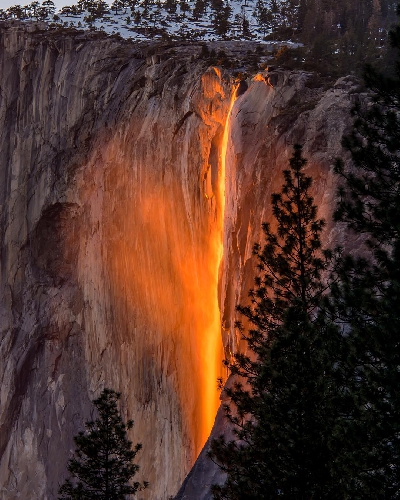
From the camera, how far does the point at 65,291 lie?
1377 inches

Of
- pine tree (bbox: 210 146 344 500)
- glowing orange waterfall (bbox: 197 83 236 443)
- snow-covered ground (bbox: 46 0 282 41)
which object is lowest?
pine tree (bbox: 210 146 344 500)

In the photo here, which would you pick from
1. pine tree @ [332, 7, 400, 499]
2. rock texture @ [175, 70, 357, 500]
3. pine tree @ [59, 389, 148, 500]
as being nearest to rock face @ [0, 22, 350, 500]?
rock texture @ [175, 70, 357, 500]

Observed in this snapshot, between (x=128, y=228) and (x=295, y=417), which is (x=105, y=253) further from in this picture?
(x=295, y=417)

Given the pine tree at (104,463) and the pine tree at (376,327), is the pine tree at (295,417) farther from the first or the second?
the pine tree at (104,463)

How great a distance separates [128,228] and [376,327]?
901 inches

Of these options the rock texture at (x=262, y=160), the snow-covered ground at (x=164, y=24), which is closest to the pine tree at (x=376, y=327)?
the rock texture at (x=262, y=160)

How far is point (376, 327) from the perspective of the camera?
9.63m

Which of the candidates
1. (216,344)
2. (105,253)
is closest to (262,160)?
(216,344)

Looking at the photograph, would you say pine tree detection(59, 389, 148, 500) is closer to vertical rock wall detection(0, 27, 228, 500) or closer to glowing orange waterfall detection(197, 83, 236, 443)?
glowing orange waterfall detection(197, 83, 236, 443)

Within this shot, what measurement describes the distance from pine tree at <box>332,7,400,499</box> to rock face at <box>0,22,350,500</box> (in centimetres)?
701

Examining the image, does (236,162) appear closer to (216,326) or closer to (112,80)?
(216,326)

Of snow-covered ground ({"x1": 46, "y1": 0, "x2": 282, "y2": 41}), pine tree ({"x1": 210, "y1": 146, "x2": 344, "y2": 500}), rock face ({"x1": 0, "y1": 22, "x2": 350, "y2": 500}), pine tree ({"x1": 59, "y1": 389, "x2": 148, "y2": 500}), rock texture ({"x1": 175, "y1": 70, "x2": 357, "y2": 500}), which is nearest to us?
pine tree ({"x1": 210, "y1": 146, "x2": 344, "y2": 500})

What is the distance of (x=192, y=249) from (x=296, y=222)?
14.1 m

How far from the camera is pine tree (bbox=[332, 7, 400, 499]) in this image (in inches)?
364
